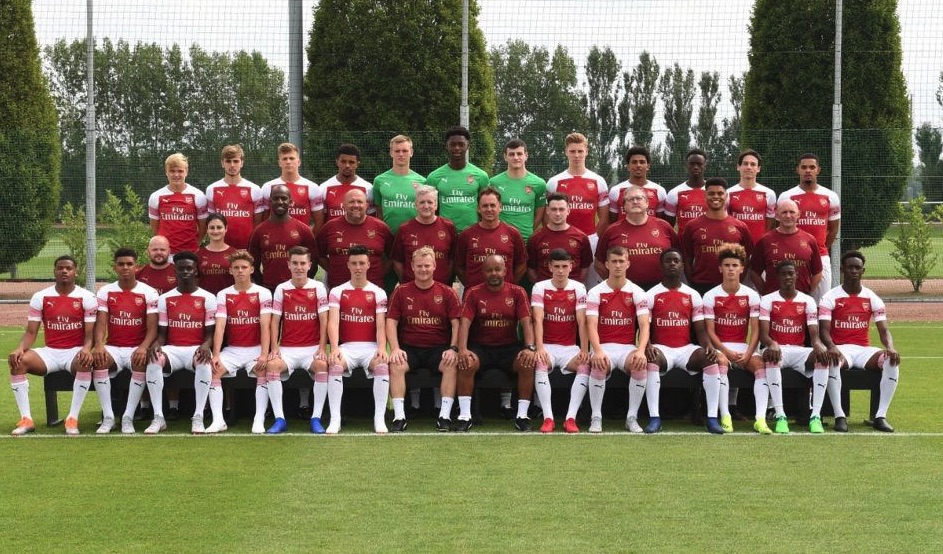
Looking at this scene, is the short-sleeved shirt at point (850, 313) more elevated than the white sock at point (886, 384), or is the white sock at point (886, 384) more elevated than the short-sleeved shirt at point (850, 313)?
the short-sleeved shirt at point (850, 313)

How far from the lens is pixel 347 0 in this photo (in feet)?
60.6

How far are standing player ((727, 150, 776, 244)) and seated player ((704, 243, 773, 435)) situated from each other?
83 cm

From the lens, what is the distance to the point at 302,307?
25.4ft

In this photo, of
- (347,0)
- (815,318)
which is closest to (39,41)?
(347,0)

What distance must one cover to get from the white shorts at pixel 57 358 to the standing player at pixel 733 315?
4261 mm

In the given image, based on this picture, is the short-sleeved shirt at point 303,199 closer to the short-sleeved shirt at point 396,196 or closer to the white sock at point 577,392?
the short-sleeved shirt at point 396,196

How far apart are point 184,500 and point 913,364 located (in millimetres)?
7919

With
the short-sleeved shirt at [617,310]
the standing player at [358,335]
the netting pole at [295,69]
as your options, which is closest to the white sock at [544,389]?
the short-sleeved shirt at [617,310]

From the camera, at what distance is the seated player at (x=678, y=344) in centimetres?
748

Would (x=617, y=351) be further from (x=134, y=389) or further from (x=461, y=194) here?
(x=134, y=389)

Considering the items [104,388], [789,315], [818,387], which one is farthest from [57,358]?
[818,387]

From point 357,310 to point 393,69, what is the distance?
11172mm

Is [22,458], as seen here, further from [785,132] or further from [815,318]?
[785,132]

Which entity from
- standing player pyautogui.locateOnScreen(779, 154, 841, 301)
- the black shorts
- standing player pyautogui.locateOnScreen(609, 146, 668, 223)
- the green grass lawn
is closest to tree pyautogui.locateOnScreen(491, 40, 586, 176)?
standing player pyautogui.locateOnScreen(609, 146, 668, 223)
